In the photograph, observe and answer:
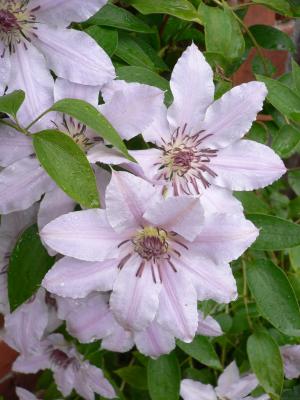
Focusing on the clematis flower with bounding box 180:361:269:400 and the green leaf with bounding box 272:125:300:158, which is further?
the clematis flower with bounding box 180:361:269:400

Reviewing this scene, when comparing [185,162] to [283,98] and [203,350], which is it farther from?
[203,350]

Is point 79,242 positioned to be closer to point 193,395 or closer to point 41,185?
point 41,185

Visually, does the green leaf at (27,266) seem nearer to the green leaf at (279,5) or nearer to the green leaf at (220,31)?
the green leaf at (220,31)

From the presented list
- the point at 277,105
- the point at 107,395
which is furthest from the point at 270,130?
the point at 107,395

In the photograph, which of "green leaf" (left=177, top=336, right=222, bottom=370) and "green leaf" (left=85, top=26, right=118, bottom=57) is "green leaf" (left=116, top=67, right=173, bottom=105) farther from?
"green leaf" (left=177, top=336, right=222, bottom=370)

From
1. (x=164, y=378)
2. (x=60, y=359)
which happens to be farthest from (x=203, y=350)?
(x=60, y=359)

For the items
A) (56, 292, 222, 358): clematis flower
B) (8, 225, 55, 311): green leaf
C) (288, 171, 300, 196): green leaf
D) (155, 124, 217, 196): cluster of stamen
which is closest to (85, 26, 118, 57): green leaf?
(155, 124, 217, 196): cluster of stamen

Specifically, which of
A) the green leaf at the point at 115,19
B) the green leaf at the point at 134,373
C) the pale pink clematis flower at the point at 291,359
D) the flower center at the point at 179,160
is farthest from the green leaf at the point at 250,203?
the green leaf at the point at 134,373
